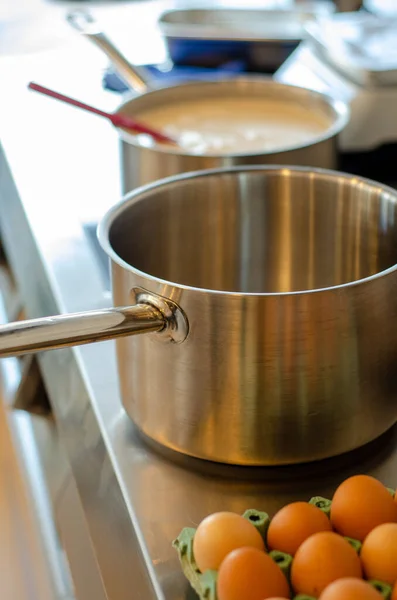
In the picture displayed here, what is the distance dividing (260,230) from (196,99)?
1.26 feet

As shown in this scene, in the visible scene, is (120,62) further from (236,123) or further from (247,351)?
(247,351)

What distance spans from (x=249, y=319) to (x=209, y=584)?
0.52 ft

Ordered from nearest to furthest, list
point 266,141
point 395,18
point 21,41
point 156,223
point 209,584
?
1. point 209,584
2. point 156,223
3. point 266,141
4. point 395,18
5. point 21,41

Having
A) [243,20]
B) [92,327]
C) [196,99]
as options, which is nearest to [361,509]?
[92,327]

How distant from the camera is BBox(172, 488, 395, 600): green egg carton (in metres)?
0.45

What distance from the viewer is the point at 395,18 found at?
1229mm

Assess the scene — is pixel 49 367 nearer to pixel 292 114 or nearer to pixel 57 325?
pixel 57 325

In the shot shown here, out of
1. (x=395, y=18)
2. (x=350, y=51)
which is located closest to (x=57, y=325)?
(x=350, y=51)

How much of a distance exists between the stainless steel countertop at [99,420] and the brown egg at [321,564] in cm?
10

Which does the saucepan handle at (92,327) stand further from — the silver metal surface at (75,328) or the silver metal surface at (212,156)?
the silver metal surface at (212,156)

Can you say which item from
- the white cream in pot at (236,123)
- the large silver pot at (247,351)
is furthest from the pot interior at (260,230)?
the white cream in pot at (236,123)

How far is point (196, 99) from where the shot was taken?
3.70 ft

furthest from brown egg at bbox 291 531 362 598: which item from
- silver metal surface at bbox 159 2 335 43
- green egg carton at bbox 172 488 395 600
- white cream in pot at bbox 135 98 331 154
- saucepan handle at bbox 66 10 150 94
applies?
silver metal surface at bbox 159 2 335 43

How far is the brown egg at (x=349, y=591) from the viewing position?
1.33 feet
